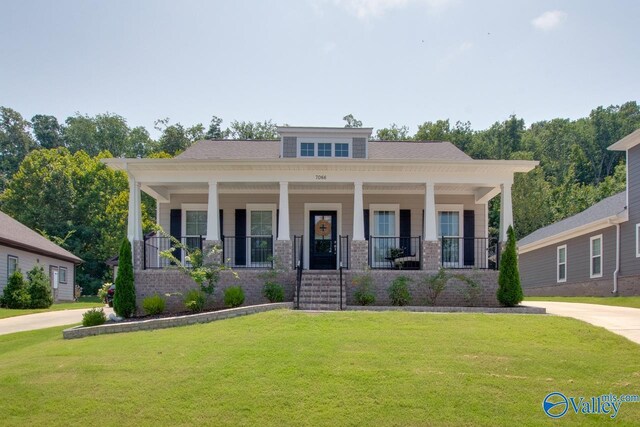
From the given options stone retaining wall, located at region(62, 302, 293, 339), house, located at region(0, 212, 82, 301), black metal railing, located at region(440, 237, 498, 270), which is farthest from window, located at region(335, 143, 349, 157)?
house, located at region(0, 212, 82, 301)

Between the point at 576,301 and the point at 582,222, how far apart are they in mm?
5147

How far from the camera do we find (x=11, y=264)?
28.4 meters

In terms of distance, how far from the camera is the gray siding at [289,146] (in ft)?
72.1

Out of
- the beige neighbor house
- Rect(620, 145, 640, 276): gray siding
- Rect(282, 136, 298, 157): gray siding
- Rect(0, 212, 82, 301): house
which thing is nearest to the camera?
the beige neighbor house

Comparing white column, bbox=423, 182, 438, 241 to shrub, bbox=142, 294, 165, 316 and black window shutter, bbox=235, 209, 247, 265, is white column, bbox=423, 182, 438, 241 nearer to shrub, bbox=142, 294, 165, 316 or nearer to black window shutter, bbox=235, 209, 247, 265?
black window shutter, bbox=235, 209, 247, 265

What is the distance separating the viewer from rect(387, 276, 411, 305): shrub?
1784 centimetres

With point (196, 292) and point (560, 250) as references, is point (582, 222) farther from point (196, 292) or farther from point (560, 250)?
point (196, 292)

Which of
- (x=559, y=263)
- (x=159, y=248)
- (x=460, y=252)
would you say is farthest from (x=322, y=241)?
(x=559, y=263)

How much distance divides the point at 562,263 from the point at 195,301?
58.5 feet

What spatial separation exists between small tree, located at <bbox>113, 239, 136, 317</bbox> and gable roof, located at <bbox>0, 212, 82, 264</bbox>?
11.2 meters

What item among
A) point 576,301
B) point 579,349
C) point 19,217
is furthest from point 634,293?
point 19,217

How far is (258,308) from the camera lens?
16.0m

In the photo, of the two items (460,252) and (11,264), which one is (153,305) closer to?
(460,252)

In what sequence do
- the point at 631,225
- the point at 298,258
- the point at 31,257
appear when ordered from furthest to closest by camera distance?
1. the point at 31,257
2. the point at 631,225
3. the point at 298,258
